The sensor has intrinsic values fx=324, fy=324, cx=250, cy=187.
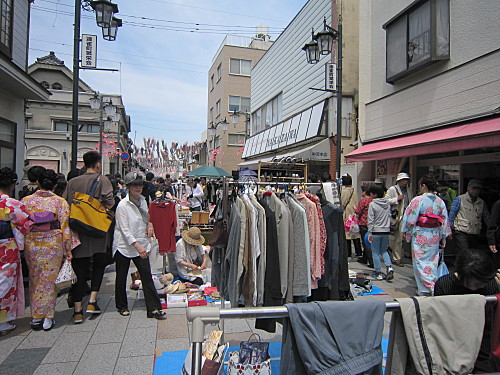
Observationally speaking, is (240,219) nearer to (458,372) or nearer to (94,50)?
(458,372)

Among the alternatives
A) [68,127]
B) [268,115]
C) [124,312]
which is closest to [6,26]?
[124,312]

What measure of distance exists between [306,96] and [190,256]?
10.9 meters

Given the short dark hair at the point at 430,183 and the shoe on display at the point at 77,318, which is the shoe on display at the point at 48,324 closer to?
the shoe on display at the point at 77,318

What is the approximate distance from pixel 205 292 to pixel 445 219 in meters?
4.01

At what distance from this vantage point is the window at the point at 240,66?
32.5 meters

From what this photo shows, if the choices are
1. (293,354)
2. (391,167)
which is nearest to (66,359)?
(293,354)

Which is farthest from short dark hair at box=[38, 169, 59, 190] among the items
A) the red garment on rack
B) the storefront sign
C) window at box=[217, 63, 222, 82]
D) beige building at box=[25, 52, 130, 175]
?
window at box=[217, 63, 222, 82]

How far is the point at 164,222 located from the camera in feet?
18.2

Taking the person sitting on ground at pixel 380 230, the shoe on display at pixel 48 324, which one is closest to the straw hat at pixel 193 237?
the shoe on display at pixel 48 324

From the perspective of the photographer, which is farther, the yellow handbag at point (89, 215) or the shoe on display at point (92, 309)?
the shoe on display at point (92, 309)

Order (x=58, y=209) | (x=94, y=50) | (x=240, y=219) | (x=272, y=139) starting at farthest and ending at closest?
(x=272, y=139), (x=94, y=50), (x=58, y=209), (x=240, y=219)

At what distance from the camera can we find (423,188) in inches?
207

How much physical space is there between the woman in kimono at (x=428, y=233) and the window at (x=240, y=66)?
30064 millimetres

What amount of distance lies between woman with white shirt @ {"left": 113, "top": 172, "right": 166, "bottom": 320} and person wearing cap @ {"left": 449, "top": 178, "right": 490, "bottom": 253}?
529 centimetres
